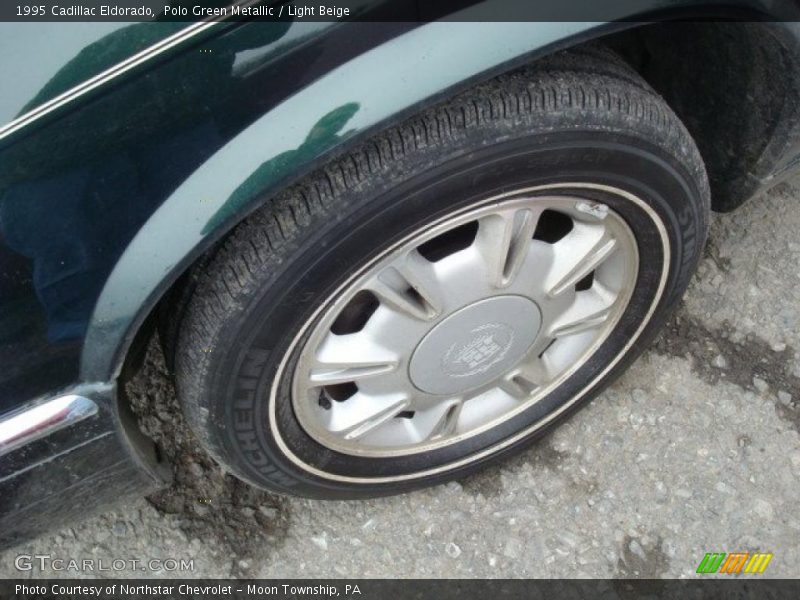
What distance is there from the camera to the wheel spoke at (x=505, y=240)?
157cm

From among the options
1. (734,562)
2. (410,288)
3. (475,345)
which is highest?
(410,288)

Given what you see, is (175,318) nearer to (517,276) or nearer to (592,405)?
(517,276)

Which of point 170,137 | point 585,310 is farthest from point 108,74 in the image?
point 585,310

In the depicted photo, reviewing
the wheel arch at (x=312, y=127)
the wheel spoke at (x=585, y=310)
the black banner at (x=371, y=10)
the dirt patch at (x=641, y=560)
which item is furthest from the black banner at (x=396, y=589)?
the black banner at (x=371, y=10)

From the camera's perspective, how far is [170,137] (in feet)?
3.96

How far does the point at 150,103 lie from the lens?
3.86 ft

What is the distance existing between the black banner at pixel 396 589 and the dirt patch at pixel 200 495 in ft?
0.27

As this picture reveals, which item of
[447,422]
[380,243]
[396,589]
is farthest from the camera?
[396,589]

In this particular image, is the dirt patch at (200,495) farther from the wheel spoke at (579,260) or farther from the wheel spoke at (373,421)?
the wheel spoke at (579,260)

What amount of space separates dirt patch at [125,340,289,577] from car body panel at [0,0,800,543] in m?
0.85

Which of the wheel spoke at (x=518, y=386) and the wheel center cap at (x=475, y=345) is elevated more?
the wheel center cap at (x=475, y=345)

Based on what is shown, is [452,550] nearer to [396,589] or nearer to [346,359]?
[396,589]

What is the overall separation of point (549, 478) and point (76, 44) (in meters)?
1.51

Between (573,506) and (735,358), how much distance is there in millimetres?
579
